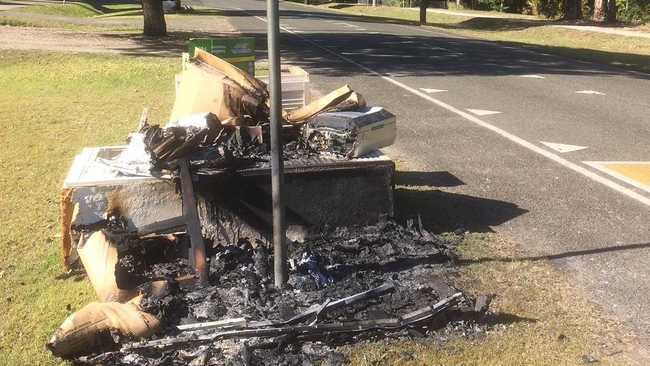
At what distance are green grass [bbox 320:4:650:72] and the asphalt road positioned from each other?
320 centimetres

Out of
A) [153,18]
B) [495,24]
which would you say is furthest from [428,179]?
[495,24]

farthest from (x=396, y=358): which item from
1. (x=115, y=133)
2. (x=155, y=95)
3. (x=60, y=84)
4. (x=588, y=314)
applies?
(x=60, y=84)

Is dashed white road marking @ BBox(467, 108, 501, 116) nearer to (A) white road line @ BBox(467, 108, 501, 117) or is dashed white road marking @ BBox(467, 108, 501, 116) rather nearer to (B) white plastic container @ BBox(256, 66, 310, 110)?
(A) white road line @ BBox(467, 108, 501, 117)

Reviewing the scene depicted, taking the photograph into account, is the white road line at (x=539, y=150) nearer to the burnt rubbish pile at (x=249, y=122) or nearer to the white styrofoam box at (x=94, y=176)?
the burnt rubbish pile at (x=249, y=122)

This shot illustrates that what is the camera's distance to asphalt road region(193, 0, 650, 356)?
4.90 m

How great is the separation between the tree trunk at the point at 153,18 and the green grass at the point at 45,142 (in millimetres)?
5920

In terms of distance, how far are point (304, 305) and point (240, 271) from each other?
0.63 metres

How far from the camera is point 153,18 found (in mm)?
22953

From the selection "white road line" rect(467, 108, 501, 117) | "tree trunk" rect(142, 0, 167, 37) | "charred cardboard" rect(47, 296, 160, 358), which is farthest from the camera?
"tree trunk" rect(142, 0, 167, 37)

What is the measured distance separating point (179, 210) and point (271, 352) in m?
1.48

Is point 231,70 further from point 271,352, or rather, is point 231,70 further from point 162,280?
point 271,352

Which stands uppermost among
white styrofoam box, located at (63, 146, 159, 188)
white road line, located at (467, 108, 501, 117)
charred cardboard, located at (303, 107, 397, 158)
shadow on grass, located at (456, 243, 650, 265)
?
charred cardboard, located at (303, 107, 397, 158)

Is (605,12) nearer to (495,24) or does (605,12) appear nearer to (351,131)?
(495,24)

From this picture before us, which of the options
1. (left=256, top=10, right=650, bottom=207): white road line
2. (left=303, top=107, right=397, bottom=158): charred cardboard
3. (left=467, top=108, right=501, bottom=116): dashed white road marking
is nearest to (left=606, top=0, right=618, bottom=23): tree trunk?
(left=256, top=10, right=650, bottom=207): white road line
